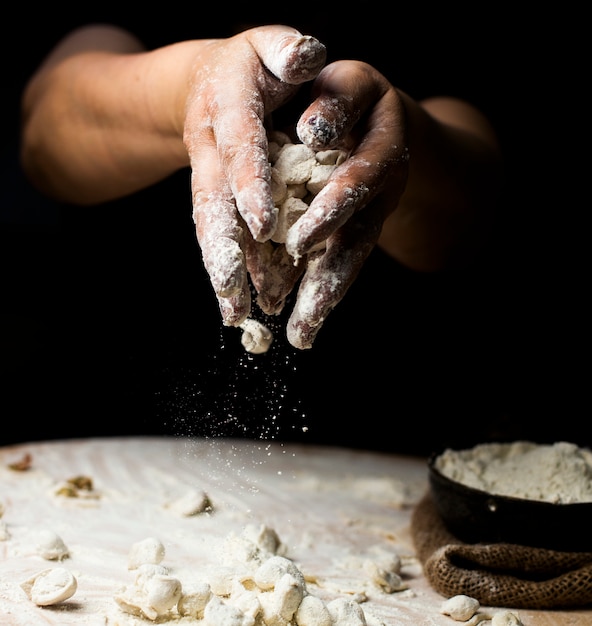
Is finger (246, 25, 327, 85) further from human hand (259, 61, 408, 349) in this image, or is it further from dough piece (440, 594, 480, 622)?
dough piece (440, 594, 480, 622)

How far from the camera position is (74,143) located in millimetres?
1302

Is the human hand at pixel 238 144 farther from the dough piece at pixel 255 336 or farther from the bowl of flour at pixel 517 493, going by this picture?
the bowl of flour at pixel 517 493

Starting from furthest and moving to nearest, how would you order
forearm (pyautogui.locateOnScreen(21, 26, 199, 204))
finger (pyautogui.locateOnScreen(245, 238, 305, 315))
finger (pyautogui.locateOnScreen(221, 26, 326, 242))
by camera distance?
forearm (pyautogui.locateOnScreen(21, 26, 199, 204)) < finger (pyautogui.locateOnScreen(245, 238, 305, 315)) < finger (pyautogui.locateOnScreen(221, 26, 326, 242))

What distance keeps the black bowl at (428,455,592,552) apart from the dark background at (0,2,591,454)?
0.44 metres

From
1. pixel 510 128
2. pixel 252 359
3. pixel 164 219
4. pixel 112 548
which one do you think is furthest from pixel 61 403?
pixel 510 128

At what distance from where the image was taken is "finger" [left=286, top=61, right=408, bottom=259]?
0.69 m

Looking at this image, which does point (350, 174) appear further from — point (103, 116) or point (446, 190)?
point (103, 116)

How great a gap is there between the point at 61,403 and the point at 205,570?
3.09 ft

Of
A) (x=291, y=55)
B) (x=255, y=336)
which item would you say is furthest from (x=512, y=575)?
(x=291, y=55)

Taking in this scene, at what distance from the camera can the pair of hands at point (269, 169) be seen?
2.23ft

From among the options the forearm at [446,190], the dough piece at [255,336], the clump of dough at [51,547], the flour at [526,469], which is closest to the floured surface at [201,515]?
the clump of dough at [51,547]

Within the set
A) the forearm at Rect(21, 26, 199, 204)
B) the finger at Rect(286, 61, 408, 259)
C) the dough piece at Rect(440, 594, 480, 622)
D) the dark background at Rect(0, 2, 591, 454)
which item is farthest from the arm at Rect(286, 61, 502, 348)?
the dark background at Rect(0, 2, 591, 454)

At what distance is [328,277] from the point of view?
74 centimetres

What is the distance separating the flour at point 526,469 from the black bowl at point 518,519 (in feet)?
0.12
